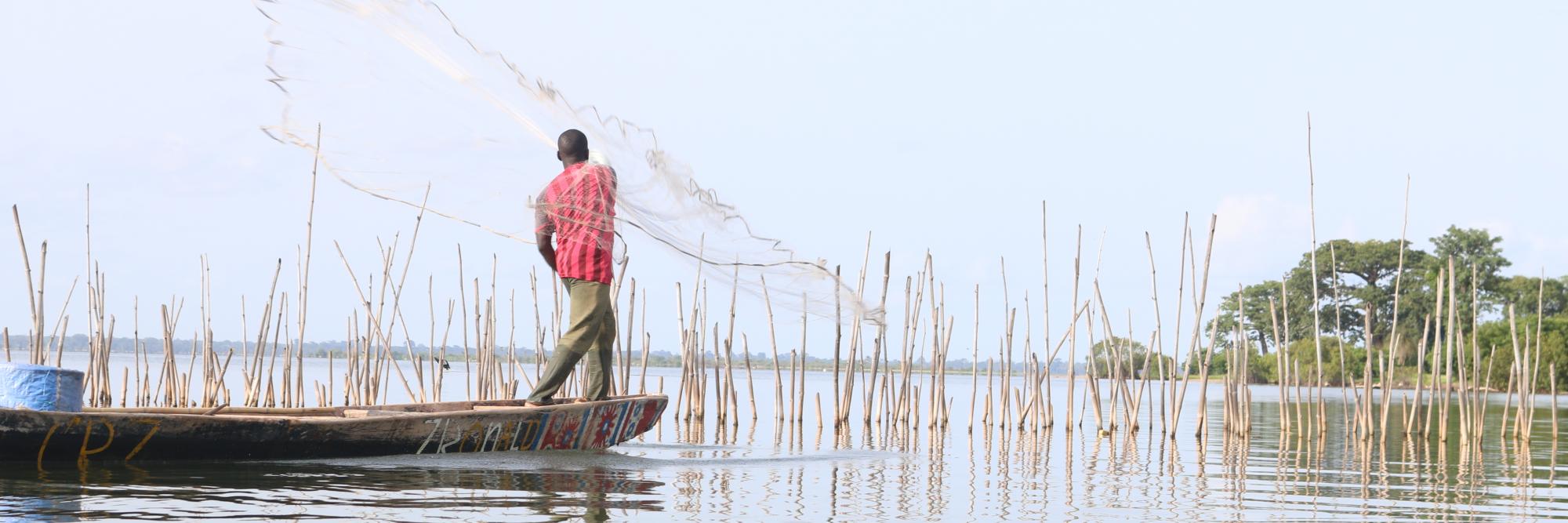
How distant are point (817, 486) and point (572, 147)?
95.0 inches

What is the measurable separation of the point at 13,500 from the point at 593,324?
344cm

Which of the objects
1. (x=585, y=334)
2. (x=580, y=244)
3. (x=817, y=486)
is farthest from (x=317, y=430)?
(x=817, y=486)

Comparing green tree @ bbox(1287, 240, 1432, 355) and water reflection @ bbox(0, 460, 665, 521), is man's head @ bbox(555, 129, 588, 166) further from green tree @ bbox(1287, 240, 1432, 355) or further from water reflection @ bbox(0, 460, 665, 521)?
green tree @ bbox(1287, 240, 1432, 355)

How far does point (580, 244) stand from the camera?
8578 millimetres

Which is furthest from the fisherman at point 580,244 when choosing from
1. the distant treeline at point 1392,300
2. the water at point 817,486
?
the distant treeline at point 1392,300

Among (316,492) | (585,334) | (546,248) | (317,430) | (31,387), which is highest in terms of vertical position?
(546,248)

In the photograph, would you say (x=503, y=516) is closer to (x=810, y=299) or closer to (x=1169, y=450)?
(x=810, y=299)

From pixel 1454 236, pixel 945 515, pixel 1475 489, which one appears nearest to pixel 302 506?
pixel 945 515

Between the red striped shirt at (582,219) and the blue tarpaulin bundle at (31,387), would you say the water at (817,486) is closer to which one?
the blue tarpaulin bundle at (31,387)

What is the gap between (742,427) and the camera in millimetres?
15484

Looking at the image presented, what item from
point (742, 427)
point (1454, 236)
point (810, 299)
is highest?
point (1454, 236)

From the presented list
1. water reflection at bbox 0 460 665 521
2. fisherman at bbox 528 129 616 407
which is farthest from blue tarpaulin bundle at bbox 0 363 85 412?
fisherman at bbox 528 129 616 407

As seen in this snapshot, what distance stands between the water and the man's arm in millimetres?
1150

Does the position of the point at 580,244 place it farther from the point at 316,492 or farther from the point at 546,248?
the point at 316,492
